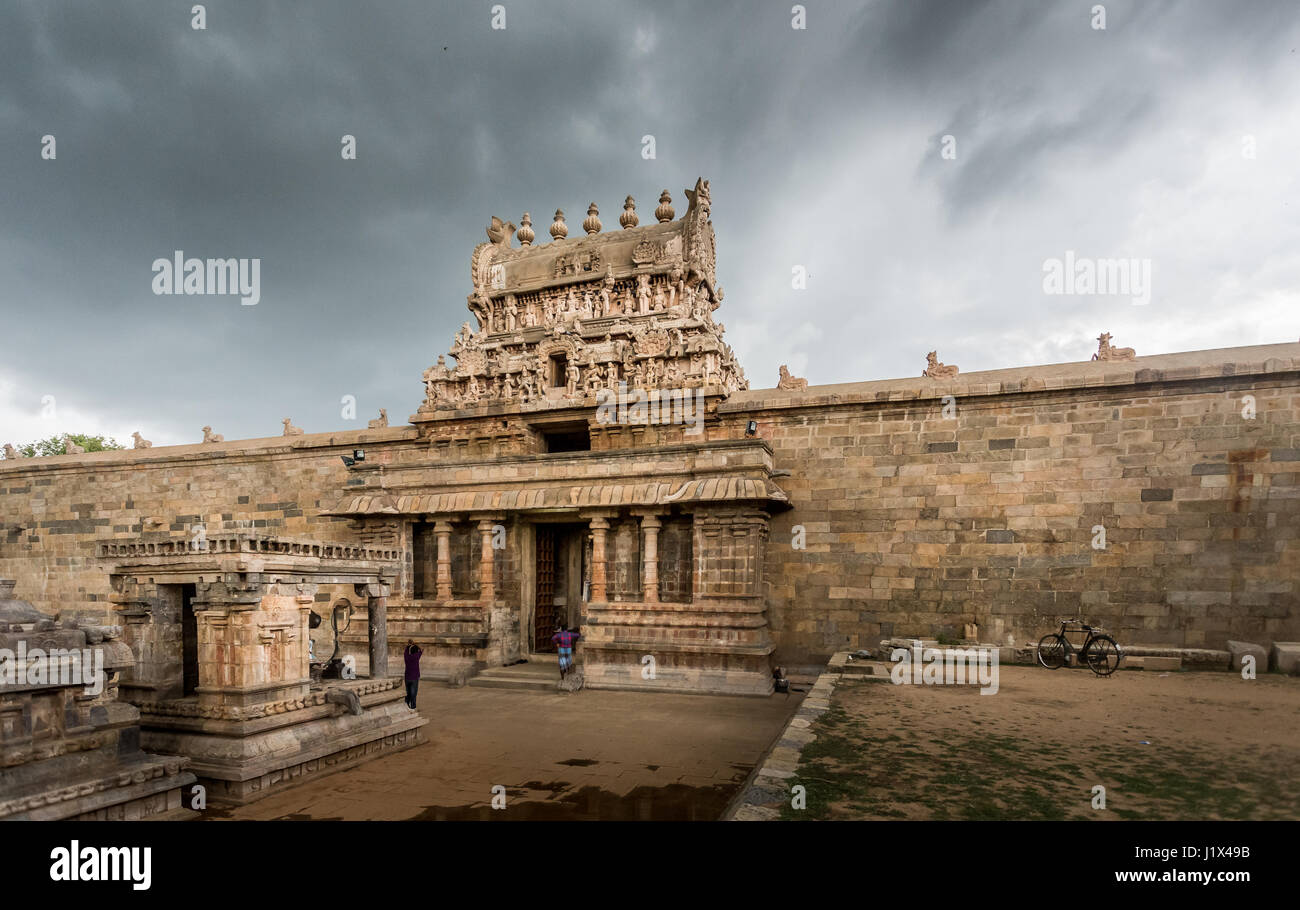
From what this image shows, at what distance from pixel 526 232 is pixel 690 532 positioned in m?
16.0

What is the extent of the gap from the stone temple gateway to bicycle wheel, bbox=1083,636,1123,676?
96 centimetres

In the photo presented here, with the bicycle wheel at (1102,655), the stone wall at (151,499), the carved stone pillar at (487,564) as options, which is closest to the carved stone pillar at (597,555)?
the carved stone pillar at (487,564)

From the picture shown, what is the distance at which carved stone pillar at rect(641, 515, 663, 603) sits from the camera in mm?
15562

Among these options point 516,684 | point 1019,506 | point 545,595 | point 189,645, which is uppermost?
point 1019,506

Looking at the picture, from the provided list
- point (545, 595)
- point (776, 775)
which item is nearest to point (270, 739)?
point (776, 775)

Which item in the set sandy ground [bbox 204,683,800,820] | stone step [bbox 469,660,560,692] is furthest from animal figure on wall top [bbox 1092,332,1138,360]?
stone step [bbox 469,660,560,692]

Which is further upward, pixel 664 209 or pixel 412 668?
pixel 664 209

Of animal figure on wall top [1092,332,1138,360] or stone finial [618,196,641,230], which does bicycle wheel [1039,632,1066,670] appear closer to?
animal figure on wall top [1092,332,1138,360]

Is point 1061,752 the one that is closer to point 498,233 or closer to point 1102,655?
point 1102,655

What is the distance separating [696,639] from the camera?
14.9m

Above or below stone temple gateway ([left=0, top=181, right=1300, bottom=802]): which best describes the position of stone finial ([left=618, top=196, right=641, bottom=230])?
above

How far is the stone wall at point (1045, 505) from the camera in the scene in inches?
518

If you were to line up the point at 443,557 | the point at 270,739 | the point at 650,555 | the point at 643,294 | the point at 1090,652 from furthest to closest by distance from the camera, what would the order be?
the point at 643,294, the point at 443,557, the point at 650,555, the point at 1090,652, the point at 270,739

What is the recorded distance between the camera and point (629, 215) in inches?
979
